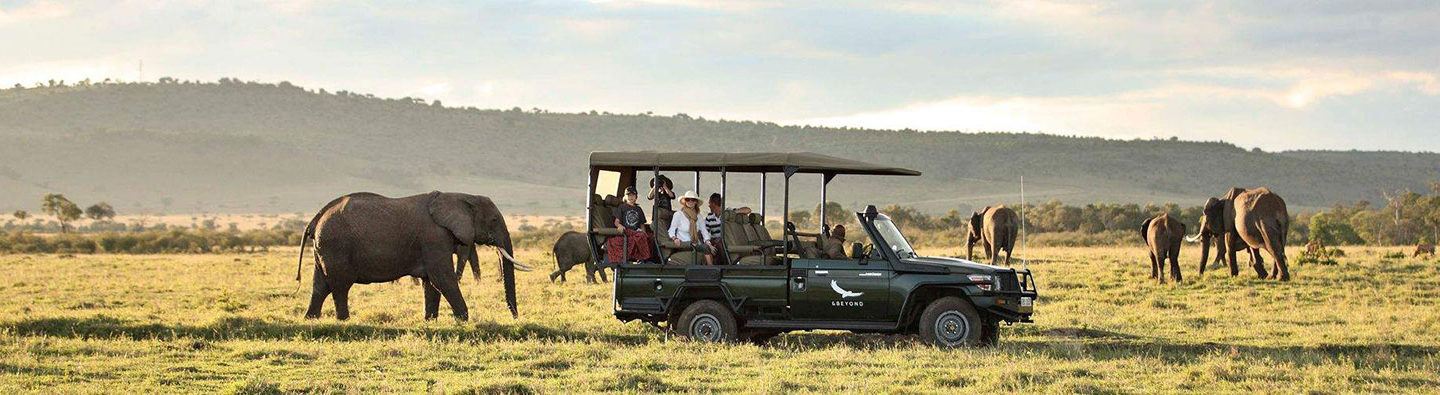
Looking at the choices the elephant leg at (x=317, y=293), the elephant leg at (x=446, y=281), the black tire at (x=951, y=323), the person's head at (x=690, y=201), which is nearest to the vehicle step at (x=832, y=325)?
the black tire at (x=951, y=323)

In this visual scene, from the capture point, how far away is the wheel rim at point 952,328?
17.6 metres

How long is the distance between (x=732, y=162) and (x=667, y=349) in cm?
206

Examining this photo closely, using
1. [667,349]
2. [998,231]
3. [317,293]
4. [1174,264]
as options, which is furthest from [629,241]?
[998,231]

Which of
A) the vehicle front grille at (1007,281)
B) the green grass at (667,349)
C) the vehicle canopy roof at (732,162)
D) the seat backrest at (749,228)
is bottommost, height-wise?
the green grass at (667,349)

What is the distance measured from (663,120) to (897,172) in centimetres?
14158

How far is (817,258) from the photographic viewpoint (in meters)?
17.8

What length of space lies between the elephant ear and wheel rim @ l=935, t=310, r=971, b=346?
738 centimetres

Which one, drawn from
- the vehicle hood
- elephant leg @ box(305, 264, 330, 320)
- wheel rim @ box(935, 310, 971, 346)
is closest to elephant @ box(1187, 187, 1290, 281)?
the vehicle hood

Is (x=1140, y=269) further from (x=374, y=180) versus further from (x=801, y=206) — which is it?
(x=374, y=180)

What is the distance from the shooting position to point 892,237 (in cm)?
1783

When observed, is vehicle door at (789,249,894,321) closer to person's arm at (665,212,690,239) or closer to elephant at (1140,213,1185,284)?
person's arm at (665,212,690,239)

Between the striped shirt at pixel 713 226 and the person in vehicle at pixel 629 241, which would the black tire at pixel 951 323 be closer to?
the striped shirt at pixel 713 226

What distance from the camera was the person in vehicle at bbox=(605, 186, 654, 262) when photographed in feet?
59.8

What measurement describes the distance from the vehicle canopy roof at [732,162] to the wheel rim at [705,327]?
1569 mm
